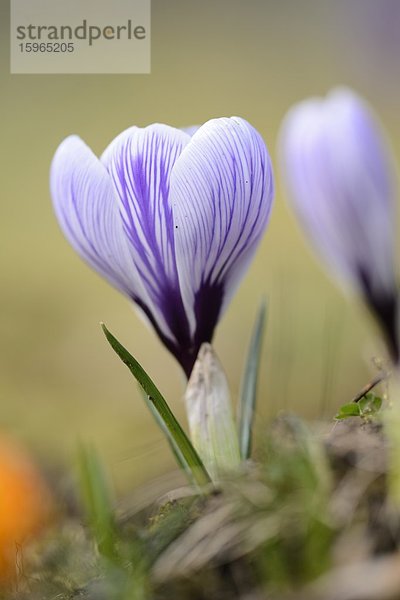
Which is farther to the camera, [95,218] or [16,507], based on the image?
[16,507]

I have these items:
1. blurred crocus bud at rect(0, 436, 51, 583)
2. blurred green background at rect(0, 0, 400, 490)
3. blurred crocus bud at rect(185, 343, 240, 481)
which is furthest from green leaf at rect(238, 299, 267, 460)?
blurred green background at rect(0, 0, 400, 490)

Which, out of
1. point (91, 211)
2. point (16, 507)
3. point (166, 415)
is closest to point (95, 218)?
point (91, 211)

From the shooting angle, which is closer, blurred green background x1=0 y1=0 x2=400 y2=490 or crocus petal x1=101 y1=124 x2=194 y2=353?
crocus petal x1=101 y1=124 x2=194 y2=353

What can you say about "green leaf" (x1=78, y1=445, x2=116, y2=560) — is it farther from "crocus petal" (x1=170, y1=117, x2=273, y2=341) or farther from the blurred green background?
the blurred green background

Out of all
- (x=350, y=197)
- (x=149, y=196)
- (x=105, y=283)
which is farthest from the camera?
(x=105, y=283)

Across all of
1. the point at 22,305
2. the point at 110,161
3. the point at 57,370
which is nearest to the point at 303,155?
the point at 110,161

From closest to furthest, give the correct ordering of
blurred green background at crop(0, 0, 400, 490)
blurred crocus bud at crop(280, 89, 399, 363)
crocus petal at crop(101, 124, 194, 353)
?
blurred crocus bud at crop(280, 89, 399, 363)
crocus petal at crop(101, 124, 194, 353)
blurred green background at crop(0, 0, 400, 490)

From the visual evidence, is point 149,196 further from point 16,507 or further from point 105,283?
point 105,283
